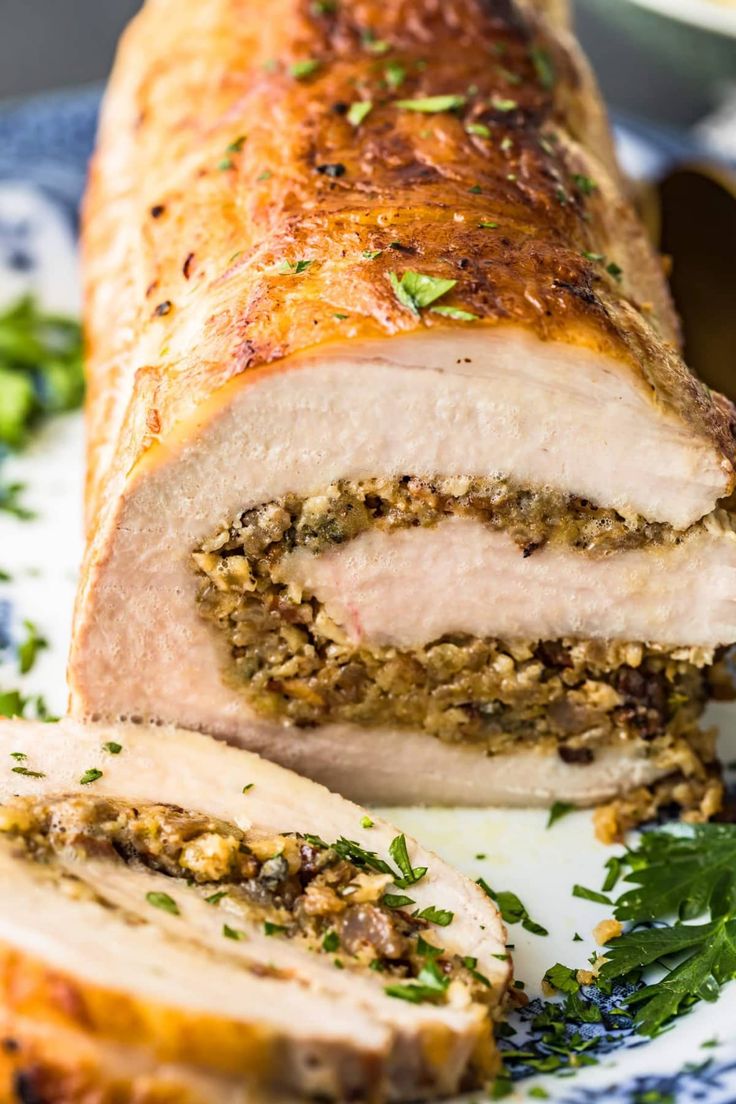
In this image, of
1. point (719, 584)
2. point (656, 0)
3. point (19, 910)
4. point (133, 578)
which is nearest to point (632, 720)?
point (719, 584)

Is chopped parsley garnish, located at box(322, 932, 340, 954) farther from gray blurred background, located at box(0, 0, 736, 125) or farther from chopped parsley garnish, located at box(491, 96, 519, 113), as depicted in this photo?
gray blurred background, located at box(0, 0, 736, 125)

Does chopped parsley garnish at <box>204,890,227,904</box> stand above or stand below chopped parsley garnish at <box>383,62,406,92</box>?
below

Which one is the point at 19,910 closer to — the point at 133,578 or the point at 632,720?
the point at 133,578

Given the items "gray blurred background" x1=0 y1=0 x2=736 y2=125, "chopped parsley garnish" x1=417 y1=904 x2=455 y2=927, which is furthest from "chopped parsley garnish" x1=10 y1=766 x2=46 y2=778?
"gray blurred background" x1=0 y1=0 x2=736 y2=125

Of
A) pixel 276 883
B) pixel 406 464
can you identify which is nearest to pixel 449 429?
pixel 406 464

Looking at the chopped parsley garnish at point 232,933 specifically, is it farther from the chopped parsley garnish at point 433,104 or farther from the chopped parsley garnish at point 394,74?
the chopped parsley garnish at point 394,74

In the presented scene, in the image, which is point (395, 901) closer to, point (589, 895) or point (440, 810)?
point (589, 895)
